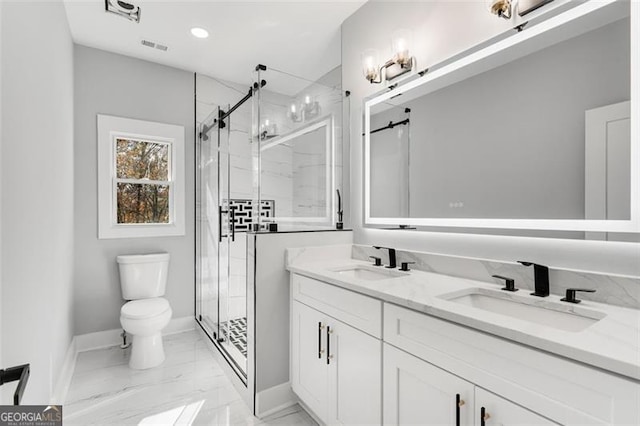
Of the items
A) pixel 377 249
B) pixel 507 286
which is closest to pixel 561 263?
pixel 507 286

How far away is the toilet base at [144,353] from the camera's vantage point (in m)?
2.46

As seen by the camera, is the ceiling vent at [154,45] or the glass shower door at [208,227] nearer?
the ceiling vent at [154,45]

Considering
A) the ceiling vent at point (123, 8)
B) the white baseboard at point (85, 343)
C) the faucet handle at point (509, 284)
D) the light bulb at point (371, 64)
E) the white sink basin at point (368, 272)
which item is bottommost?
the white baseboard at point (85, 343)

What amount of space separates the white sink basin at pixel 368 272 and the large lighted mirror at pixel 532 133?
0.33 meters

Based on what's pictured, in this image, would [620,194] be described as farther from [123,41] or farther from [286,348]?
[123,41]

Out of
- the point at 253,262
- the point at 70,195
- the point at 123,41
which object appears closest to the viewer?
the point at 253,262

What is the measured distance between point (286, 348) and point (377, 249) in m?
0.86

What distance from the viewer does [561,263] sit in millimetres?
Answer: 1287

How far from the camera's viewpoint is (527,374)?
842 mm

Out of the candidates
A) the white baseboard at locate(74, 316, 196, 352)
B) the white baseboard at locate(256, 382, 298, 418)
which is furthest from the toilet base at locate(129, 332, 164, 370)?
the white baseboard at locate(256, 382, 298, 418)

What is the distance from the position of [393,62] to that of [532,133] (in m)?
0.97

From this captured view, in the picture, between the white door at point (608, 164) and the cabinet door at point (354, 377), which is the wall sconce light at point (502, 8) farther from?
the cabinet door at point (354, 377)

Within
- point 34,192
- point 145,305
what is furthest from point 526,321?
point 145,305

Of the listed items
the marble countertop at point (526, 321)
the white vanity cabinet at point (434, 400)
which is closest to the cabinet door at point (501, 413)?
the white vanity cabinet at point (434, 400)
